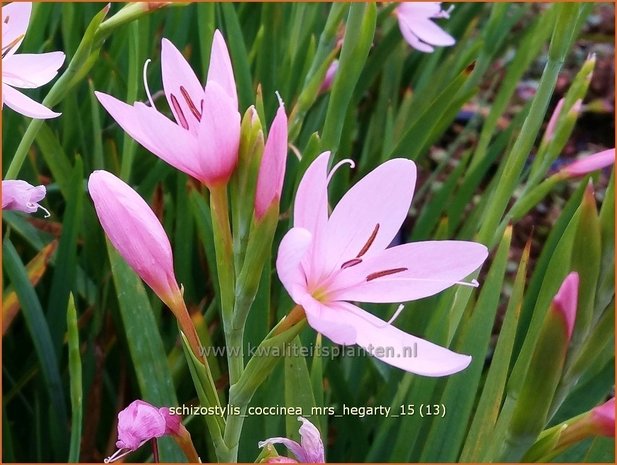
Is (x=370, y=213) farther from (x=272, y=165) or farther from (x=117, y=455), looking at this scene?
(x=117, y=455)

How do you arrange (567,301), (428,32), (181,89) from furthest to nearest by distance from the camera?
(428,32)
(181,89)
(567,301)

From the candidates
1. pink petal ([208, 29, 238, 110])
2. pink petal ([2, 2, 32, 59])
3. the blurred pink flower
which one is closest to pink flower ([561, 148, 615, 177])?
the blurred pink flower

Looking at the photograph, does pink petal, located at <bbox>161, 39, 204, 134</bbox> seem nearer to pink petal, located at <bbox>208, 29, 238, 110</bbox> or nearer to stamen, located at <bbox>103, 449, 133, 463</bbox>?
pink petal, located at <bbox>208, 29, 238, 110</bbox>

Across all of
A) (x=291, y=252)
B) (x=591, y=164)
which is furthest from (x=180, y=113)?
(x=591, y=164)

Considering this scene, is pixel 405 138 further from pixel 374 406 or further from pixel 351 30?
pixel 374 406

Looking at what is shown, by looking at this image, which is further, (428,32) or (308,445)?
(428,32)

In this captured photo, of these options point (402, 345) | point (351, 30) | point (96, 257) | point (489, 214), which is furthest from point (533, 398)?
point (96, 257)
